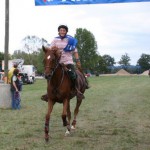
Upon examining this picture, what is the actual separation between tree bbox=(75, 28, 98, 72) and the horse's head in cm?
11364

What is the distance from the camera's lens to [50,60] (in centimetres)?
943

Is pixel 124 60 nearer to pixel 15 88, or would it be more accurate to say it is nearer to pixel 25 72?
pixel 25 72

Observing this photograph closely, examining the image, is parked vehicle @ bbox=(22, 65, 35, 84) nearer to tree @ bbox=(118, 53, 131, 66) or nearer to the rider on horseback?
the rider on horseback

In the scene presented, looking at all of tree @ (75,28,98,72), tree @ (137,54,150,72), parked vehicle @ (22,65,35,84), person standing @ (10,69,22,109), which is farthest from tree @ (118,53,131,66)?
person standing @ (10,69,22,109)

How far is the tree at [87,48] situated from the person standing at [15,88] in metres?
106

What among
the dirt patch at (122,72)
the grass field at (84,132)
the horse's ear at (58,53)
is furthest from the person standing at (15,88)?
the dirt patch at (122,72)

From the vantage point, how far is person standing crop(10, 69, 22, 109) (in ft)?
57.4

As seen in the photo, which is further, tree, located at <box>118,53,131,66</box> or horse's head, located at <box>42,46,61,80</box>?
tree, located at <box>118,53,131,66</box>

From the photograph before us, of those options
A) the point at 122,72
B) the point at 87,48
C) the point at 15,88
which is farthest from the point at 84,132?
the point at 122,72

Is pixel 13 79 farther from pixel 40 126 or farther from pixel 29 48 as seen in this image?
pixel 29 48

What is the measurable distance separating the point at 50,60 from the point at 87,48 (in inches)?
4584

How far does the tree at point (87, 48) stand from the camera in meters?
124

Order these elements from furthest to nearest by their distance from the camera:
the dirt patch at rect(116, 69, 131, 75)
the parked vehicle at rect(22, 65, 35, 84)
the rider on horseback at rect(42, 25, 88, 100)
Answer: the dirt patch at rect(116, 69, 131, 75) → the parked vehicle at rect(22, 65, 35, 84) → the rider on horseback at rect(42, 25, 88, 100)

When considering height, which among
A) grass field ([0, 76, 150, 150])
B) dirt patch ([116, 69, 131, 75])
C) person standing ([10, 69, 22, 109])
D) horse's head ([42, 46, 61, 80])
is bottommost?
dirt patch ([116, 69, 131, 75])
